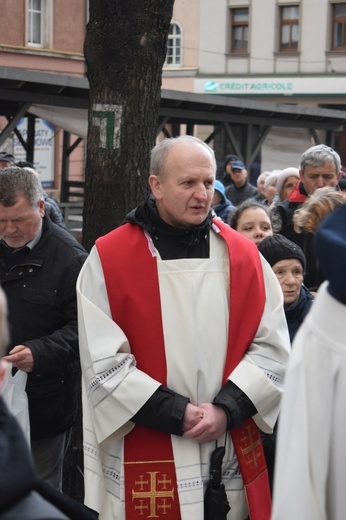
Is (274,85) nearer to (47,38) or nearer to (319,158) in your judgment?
(47,38)

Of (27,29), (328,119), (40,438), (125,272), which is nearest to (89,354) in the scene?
(125,272)

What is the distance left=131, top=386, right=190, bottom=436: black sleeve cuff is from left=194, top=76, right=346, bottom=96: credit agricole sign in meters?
39.1

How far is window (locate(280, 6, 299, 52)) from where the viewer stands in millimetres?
42562

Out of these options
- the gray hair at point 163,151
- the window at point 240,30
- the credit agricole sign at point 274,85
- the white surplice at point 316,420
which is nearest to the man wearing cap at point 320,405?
the white surplice at point 316,420

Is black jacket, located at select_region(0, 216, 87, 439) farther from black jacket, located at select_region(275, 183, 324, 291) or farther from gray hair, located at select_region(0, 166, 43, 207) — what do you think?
black jacket, located at select_region(275, 183, 324, 291)

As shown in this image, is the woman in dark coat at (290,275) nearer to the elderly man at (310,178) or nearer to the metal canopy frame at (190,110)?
the elderly man at (310,178)

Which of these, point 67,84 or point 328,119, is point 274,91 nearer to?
point 328,119

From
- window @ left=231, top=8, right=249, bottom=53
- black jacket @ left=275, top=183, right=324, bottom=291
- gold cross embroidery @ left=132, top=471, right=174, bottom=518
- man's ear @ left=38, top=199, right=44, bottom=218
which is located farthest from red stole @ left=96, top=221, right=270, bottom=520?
window @ left=231, top=8, right=249, bottom=53

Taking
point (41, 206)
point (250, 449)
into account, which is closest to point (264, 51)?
point (41, 206)

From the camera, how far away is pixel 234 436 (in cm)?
356

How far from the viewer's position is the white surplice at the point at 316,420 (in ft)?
6.91

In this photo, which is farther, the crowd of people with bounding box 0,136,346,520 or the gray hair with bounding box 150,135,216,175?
the gray hair with bounding box 150,135,216,175

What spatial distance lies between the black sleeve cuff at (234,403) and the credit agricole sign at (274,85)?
1535 inches

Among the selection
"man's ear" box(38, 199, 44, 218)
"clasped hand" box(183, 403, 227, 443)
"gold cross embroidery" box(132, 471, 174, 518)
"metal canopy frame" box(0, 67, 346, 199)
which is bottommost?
"gold cross embroidery" box(132, 471, 174, 518)
